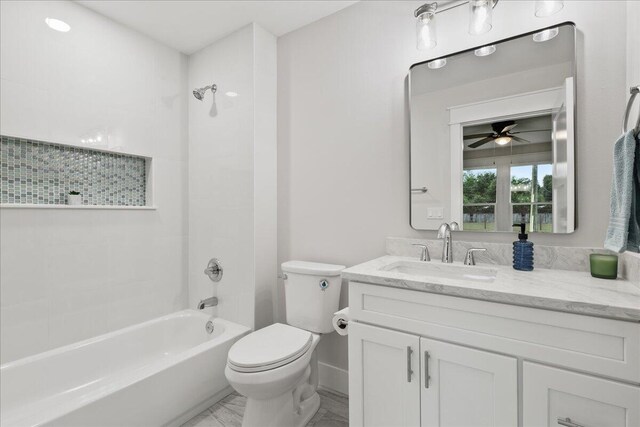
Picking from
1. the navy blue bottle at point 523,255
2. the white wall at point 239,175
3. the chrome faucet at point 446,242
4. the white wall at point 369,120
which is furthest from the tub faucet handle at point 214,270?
the navy blue bottle at point 523,255

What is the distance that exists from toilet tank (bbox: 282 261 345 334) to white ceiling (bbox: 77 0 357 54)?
1.70 meters

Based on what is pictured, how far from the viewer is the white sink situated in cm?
139

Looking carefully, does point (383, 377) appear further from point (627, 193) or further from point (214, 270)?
point (214, 270)

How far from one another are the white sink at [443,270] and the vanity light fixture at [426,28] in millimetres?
1143

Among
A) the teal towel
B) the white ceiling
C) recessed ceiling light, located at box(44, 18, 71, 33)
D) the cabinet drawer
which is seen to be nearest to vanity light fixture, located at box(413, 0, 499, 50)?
the white ceiling

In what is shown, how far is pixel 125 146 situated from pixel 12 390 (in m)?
1.54

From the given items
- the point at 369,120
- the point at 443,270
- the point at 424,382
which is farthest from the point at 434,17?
the point at 424,382

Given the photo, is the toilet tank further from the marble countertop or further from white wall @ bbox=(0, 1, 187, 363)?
white wall @ bbox=(0, 1, 187, 363)

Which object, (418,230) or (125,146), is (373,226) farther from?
(125,146)

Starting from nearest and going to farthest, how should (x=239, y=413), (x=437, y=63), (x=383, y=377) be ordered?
(x=383, y=377)
(x=437, y=63)
(x=239, y=413)

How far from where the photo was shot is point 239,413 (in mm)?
1817

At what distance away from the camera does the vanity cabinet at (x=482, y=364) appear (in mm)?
897

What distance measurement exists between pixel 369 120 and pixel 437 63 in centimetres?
48

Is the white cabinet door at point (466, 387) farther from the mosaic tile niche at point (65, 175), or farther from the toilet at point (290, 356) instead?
the mosaic tile niche at point (65, 175)
